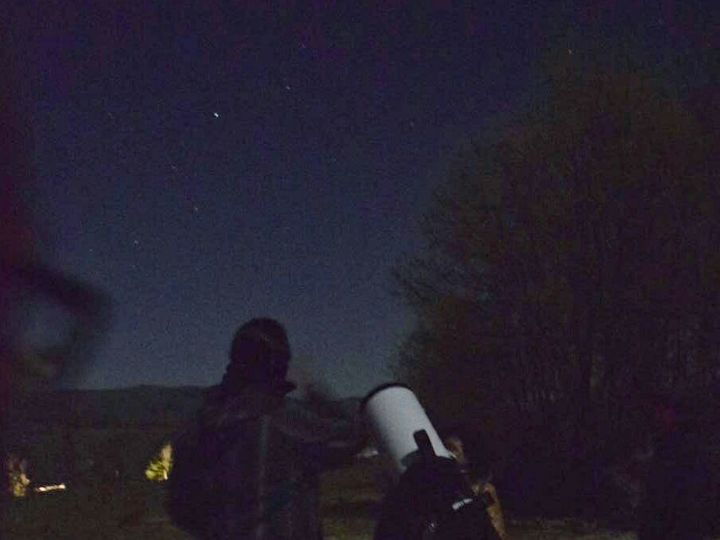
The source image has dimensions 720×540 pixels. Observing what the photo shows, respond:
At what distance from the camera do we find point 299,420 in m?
3.28

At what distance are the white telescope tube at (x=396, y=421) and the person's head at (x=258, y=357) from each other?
379 mm

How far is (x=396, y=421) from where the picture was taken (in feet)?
11.6

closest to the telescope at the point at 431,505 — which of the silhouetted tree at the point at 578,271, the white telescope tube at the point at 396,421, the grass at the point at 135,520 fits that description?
the white telescope tube at the point at 396,421

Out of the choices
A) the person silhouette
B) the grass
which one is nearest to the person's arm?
the person silhouette

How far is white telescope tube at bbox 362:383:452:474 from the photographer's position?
349 cm

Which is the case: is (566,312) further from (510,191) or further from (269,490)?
(269,490)

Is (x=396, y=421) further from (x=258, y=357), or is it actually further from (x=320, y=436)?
(x=258, y=357)

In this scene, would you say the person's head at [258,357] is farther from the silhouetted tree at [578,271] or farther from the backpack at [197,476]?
the silhouetted tree at [578,271]

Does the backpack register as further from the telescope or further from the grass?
the grass

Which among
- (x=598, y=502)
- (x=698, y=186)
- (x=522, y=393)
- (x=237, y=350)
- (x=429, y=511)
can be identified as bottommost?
(x=429, y=511)

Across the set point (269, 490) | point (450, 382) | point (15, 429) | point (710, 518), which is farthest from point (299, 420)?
point (450, 382)

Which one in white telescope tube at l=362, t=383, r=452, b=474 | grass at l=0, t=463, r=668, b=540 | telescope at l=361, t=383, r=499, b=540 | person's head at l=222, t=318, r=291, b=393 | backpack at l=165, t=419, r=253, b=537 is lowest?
telescope at l=361, t=383, r=499, b=540

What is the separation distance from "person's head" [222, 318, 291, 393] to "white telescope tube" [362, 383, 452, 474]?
379 millimetres

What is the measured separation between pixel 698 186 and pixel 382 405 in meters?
16.8
